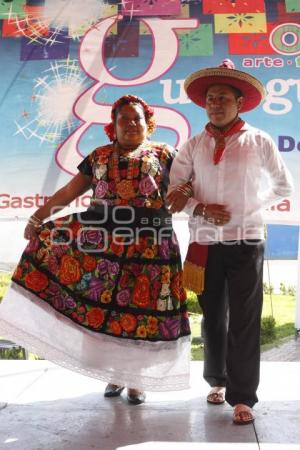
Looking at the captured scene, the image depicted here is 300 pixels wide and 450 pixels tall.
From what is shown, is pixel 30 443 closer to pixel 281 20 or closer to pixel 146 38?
pixel 146 38

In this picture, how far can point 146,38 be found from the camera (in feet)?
10.6

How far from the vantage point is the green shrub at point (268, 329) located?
5.82 m

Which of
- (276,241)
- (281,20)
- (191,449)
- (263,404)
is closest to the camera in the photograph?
(191,449)

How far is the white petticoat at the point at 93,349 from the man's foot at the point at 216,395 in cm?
20

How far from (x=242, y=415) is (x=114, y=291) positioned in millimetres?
770

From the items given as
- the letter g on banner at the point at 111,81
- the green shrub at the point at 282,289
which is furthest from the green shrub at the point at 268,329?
the letter g on banner at the point at 111,81

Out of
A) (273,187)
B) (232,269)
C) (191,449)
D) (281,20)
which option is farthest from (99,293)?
(281,20)

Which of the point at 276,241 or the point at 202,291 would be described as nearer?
the point at 202,291

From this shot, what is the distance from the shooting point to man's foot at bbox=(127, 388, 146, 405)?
98.2 inches

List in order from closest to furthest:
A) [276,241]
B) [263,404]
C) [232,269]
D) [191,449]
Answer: [191,449] < [232,269] < [263,404] < [276,241]

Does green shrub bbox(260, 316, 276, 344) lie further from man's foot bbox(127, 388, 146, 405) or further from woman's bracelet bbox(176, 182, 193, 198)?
woman's bracelet bbox(176, 182, 193, 198)

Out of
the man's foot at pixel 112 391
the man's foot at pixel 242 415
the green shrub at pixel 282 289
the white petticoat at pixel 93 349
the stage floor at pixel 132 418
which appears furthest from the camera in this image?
the green shrub at pixel 282 289

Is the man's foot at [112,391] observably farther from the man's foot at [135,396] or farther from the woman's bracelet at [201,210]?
the woman's bracelet at [201,210]

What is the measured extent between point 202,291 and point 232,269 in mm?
172
